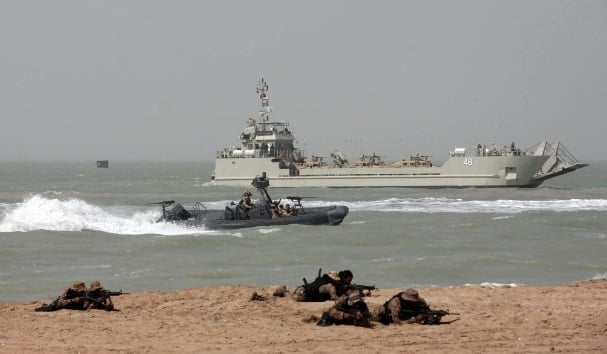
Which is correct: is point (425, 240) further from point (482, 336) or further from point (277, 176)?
point (277, 176)

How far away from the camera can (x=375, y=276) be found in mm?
16969

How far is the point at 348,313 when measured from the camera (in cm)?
982

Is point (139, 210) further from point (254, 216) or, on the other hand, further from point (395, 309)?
point (395, 309)

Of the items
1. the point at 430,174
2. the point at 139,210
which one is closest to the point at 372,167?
the point at 430,174

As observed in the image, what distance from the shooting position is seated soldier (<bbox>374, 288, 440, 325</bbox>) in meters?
10.0

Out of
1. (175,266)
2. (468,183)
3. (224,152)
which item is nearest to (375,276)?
(175,266)

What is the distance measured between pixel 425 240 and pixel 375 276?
861 centimetres

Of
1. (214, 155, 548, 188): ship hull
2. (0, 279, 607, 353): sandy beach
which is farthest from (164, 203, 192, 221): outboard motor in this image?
(214, 155, 548, 188): ship hull

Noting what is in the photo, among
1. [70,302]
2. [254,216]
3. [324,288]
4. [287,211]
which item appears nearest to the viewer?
[70,302]

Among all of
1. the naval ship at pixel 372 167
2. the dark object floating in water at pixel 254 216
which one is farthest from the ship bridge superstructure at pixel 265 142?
the dark object floating in water at pixel 254 216

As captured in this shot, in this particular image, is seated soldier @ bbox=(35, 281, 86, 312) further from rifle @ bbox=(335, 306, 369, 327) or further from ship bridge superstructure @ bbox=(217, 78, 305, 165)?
ship bridge superstructure @ bbox=(217, 78, 305, 165)

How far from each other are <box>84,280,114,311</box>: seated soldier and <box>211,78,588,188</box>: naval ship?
45146mm

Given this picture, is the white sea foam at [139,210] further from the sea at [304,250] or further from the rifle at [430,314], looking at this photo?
the rifle at [430,314]

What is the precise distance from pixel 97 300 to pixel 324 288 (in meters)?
3.01
